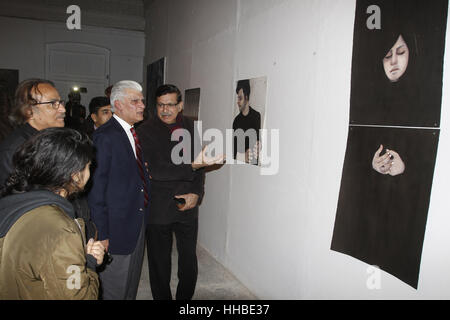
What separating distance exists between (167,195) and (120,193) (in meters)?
0.49

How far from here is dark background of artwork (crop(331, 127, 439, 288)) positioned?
177 centimetres

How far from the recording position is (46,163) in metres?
1.32

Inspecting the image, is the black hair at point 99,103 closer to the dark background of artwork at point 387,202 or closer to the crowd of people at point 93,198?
the crowd of people at point 93,198

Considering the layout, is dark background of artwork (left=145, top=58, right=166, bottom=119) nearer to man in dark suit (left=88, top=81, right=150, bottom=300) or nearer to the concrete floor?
the concrete floor

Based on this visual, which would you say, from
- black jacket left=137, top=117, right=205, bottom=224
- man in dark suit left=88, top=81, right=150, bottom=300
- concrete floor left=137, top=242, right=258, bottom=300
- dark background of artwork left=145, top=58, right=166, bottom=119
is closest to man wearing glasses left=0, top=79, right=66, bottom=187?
man in dark suit left=88, top=81, right=150, bottom=300

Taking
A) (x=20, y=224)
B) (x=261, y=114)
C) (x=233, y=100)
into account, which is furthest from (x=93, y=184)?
(x=233, y=100)

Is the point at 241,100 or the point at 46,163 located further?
the point at 241,100

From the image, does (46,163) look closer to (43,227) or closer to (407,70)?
(43,227)

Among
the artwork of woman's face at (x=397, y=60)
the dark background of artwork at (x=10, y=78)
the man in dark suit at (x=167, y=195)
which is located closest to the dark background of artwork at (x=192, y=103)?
the man in dark suit at (x=167, y=195)

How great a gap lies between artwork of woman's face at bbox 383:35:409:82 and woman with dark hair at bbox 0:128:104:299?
1.63 m

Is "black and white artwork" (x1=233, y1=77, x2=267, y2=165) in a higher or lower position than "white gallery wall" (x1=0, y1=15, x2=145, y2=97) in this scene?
lower

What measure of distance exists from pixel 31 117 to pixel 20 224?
1.24m

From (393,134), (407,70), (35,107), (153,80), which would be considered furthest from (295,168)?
(153,80)
